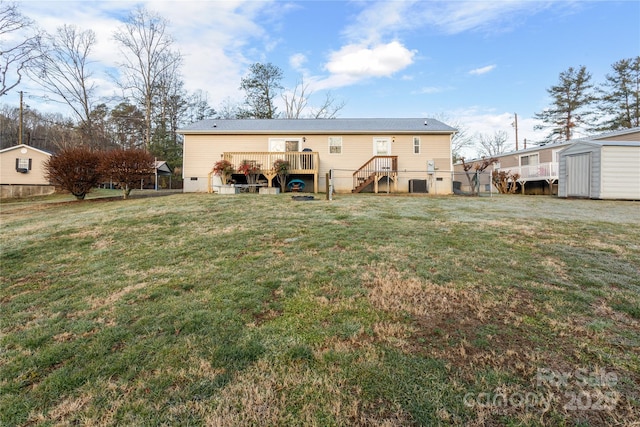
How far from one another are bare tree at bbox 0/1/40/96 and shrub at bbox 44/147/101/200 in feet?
37.2

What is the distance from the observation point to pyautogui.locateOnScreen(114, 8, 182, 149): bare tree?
21422 millimetres

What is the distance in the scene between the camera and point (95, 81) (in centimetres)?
2242

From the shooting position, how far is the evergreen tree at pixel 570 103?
25.5m

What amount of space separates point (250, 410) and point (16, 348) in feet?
6.66

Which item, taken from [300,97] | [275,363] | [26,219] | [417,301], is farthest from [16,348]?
[300,97]

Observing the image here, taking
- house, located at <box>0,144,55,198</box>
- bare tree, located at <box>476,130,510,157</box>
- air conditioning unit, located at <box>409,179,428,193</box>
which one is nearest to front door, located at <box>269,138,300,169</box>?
air conditioning unit, located at <box>409,179,428,193</box>

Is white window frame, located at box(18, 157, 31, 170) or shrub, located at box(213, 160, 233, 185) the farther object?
white window frame, located at box(18, 157, 31, 170)

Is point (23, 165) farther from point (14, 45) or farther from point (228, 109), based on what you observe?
point (228, 109)

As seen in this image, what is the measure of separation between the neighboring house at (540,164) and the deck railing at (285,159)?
959 cm

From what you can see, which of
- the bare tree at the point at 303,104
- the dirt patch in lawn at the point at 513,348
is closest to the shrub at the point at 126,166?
the dirt patch in lawn at the point at 513,348

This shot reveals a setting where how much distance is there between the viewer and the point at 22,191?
50.4 ft

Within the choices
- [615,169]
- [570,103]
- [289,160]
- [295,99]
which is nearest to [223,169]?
[289,160]

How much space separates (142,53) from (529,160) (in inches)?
1157

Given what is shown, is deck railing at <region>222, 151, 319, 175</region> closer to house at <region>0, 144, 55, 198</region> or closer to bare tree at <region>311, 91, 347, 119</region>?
house at <region>0, 144, 55, 198</region>
